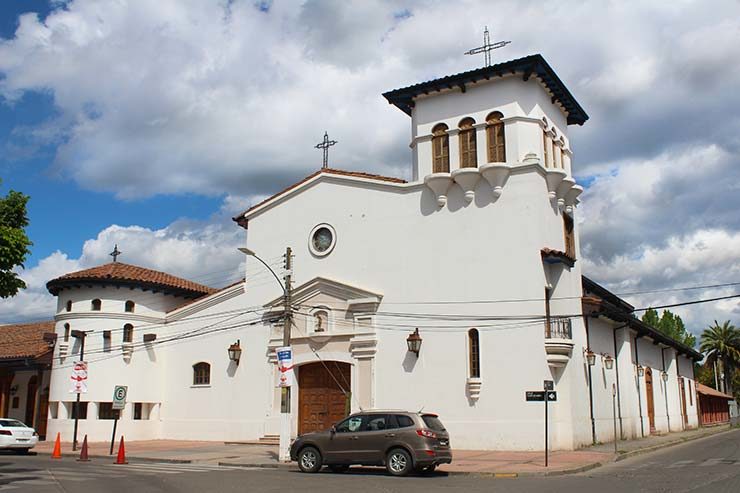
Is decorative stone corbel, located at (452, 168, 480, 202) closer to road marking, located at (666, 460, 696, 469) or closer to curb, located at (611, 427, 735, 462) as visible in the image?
curb, located at (611, 427, 735, 462)

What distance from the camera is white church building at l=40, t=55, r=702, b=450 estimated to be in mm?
23859

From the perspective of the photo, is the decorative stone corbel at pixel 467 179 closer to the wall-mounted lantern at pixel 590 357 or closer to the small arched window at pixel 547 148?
the small arched window at pixel 547 148

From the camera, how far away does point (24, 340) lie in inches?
1406

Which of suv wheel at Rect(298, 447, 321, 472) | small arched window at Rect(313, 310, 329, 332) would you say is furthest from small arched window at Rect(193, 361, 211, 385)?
suv wheel at Rect(298, 447, 321, 472)

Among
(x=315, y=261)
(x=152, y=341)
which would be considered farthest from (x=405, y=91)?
(x=152, y=341)

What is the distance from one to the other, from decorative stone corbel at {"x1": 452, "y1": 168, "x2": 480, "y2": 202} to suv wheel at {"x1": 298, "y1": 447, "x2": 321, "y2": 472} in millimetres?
11155

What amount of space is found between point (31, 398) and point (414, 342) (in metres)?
21.0

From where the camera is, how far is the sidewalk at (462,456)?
1803 cm

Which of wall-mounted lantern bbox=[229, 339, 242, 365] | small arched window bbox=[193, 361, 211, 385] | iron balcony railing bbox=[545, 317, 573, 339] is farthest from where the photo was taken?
small arched window bbox=[193, 361, 211, 385]

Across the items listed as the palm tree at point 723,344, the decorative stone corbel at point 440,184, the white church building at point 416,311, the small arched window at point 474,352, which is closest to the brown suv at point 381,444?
the small arched window at point 474,352

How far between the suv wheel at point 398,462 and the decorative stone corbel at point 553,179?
39.3ft

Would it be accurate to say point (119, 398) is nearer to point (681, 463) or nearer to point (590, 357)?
point (590, 357)

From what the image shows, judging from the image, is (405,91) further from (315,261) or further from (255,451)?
(255,451)

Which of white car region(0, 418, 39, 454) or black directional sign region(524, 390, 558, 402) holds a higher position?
black directional sign region(524, 390, 558, 402)
